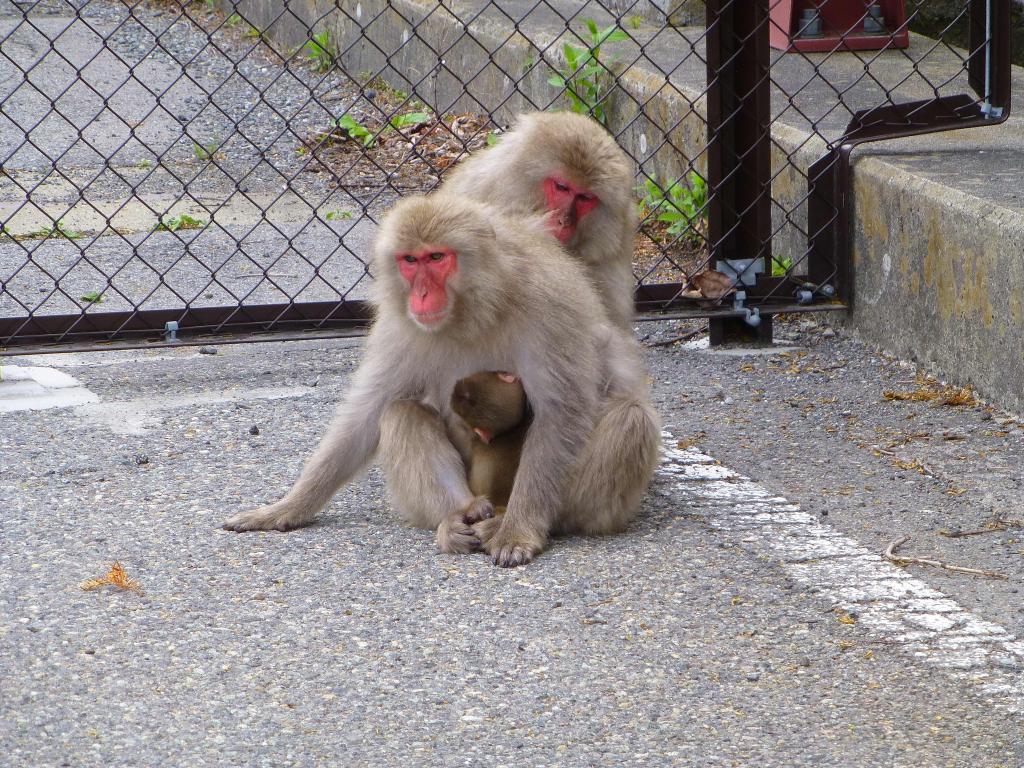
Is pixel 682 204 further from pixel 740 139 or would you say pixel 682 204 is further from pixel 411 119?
pixel 411 119

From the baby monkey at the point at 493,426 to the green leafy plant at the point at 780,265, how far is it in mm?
1924

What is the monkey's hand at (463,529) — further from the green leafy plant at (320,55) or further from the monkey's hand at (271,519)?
the green leafy plant at (320,55)

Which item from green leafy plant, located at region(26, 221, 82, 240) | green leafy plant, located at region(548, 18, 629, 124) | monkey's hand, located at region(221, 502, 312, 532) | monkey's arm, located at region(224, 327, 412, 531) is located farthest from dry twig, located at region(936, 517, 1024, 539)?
green leafy plant, located at region(26, 221, 82, 240)

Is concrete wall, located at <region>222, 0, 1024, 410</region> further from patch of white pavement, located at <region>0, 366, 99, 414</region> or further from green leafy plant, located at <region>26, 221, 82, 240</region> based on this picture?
green leafy plant, located at <region>26, 221, 82, 240</region>

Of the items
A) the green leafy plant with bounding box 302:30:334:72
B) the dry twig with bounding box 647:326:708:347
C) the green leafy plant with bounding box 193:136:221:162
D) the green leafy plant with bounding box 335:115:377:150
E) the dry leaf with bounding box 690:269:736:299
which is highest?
the green leafy plant with bounding box 302:30:334:72

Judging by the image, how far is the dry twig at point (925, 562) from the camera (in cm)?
323

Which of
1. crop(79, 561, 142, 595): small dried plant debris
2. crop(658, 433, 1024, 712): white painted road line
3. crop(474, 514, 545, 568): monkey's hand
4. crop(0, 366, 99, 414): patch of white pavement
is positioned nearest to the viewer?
crop(658, 433, 1024, 712): white painted road line

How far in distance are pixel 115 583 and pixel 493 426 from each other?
0.96m

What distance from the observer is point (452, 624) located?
302 cm

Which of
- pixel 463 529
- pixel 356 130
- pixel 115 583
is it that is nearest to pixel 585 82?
pixel 356 130

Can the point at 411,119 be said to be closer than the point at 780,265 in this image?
No

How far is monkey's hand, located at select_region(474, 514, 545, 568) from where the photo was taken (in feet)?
11.0

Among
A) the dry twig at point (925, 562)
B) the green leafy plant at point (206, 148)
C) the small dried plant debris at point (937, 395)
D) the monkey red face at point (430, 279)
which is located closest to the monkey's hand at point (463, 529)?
the monkey red face at point (430, 279)

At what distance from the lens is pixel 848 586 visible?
319 centimetres
